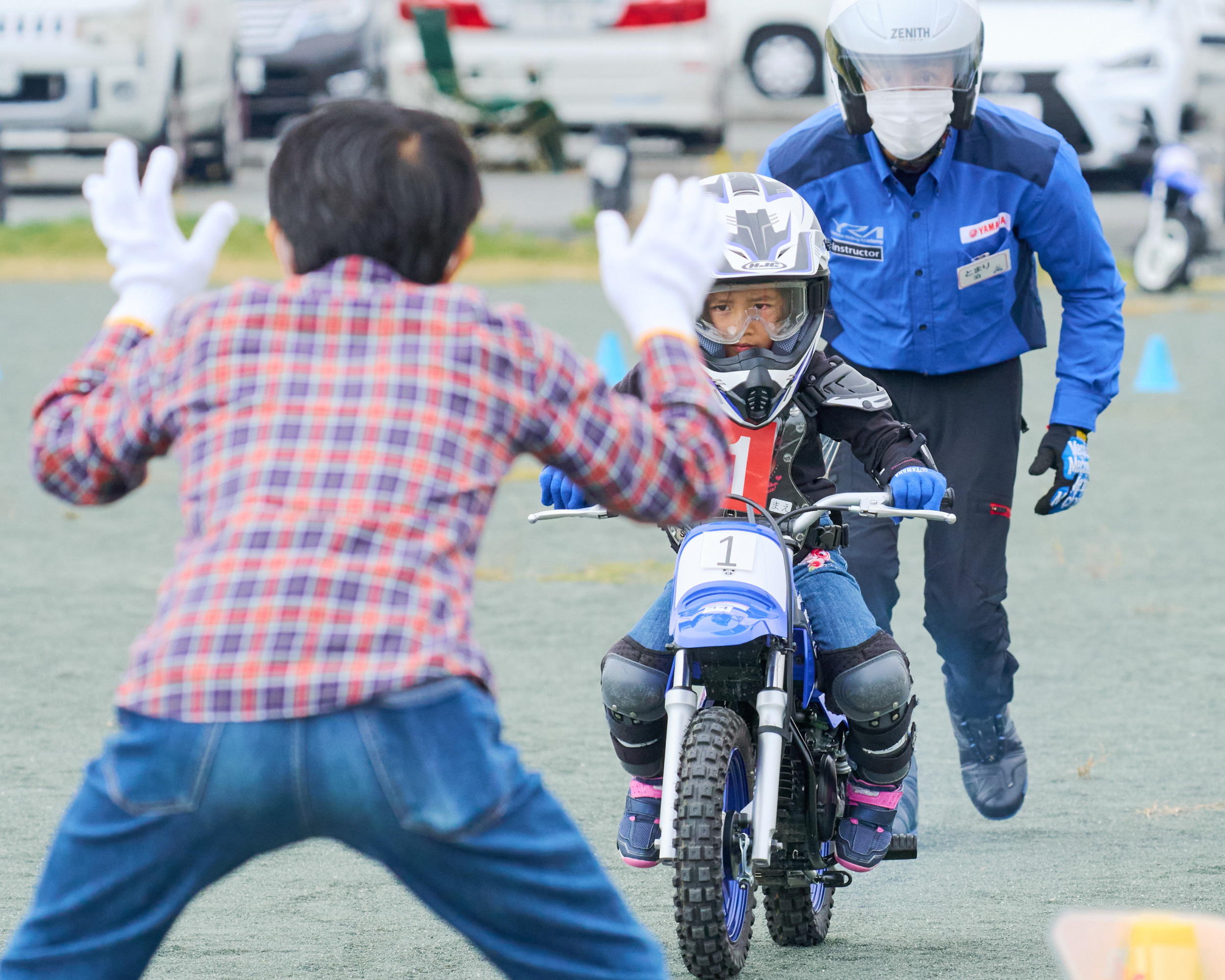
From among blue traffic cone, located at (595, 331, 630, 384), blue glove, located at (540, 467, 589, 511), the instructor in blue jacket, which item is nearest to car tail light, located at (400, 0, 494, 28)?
blue traffic cone, located at (595, 331, 630, 384)

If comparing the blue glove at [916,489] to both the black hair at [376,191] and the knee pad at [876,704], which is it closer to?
the knee pad at [876,704]

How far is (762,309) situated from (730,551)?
1.94 ft

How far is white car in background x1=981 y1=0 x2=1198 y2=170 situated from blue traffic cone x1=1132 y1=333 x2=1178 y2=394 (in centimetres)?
464

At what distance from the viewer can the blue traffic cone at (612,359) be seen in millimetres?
12922

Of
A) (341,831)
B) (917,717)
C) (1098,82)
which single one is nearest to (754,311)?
(341,831)

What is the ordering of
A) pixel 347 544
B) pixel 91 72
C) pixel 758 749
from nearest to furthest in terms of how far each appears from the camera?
pixel 347 544 < pixel 758 749 < pixel 91 72

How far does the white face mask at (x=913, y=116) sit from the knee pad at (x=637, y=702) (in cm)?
164

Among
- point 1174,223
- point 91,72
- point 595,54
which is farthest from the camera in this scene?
point 595,54

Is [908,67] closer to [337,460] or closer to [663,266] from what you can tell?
[663,266]

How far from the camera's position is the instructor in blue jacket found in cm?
556

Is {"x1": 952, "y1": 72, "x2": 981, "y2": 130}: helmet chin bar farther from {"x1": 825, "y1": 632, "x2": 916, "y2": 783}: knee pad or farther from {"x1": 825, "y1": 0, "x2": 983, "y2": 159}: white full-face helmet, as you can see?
{"x1": 825, "y1": 632, "x2": 916, "y2": 783}: knee pad

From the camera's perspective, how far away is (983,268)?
5.64 meters

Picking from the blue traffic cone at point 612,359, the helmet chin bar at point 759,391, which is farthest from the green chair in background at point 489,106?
the helmet chin bar at point 759,391

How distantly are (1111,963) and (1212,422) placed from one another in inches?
398
